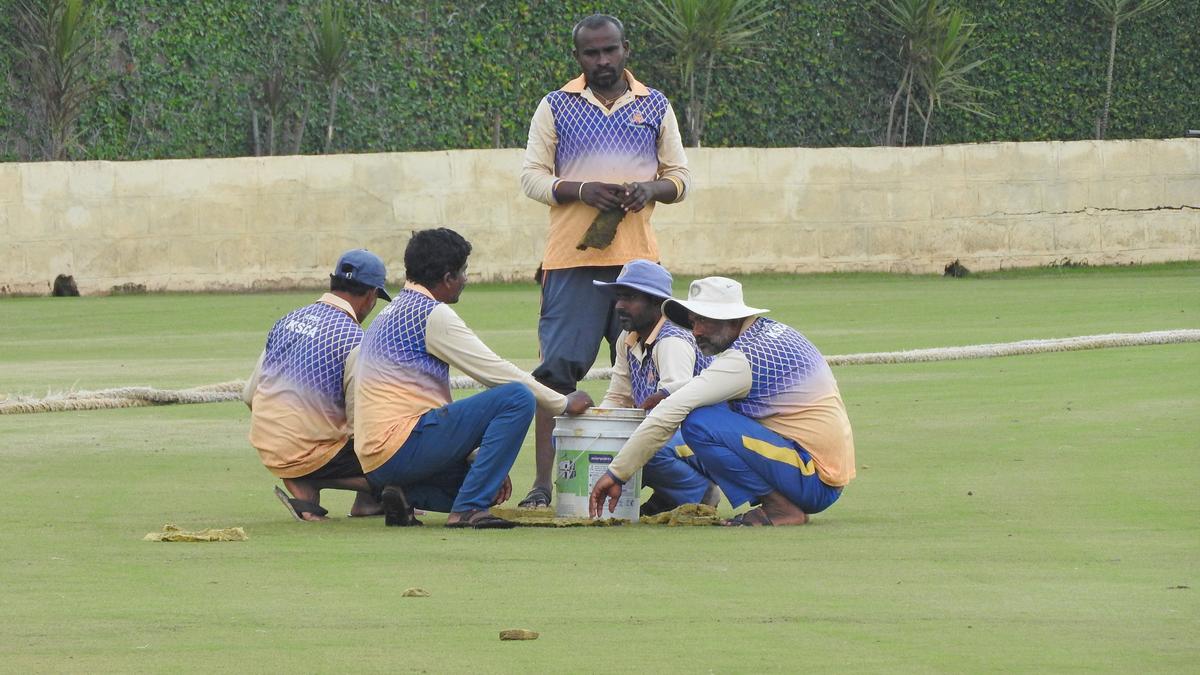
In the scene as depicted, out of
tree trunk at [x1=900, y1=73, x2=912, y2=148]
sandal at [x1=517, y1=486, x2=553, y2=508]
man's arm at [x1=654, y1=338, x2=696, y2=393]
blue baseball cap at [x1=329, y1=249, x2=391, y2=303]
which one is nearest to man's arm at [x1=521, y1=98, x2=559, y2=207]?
blue baseball cap at [x1=329, y1=249, x2=391, y2=303]

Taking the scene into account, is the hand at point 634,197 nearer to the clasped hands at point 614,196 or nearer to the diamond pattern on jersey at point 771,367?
the clasped hands at point 614,196

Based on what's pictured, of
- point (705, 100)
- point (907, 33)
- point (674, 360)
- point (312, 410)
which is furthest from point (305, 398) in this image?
point (907, 33)

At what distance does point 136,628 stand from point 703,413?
262 cm

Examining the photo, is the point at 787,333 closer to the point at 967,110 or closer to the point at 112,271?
the point at 112,271

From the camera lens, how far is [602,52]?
8.36 meters

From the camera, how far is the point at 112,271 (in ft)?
70.9

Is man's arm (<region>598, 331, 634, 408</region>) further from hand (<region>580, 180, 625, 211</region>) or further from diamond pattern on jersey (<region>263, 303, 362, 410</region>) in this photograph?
diamond pattern on jersey (<region>263, 303, 362, 410</region>)

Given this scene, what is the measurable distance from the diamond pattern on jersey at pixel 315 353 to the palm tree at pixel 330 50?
1513cm

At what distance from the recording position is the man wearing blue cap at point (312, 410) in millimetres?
7848

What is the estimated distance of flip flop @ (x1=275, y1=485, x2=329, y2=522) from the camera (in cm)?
758

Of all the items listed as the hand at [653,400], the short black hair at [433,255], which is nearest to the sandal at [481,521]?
the hand at [653,400]

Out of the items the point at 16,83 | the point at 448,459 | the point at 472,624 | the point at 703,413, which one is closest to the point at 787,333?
the point at 703,413

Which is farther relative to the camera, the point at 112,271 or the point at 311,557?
the point at 112,271

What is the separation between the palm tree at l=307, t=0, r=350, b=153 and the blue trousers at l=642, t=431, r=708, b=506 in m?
15.7
